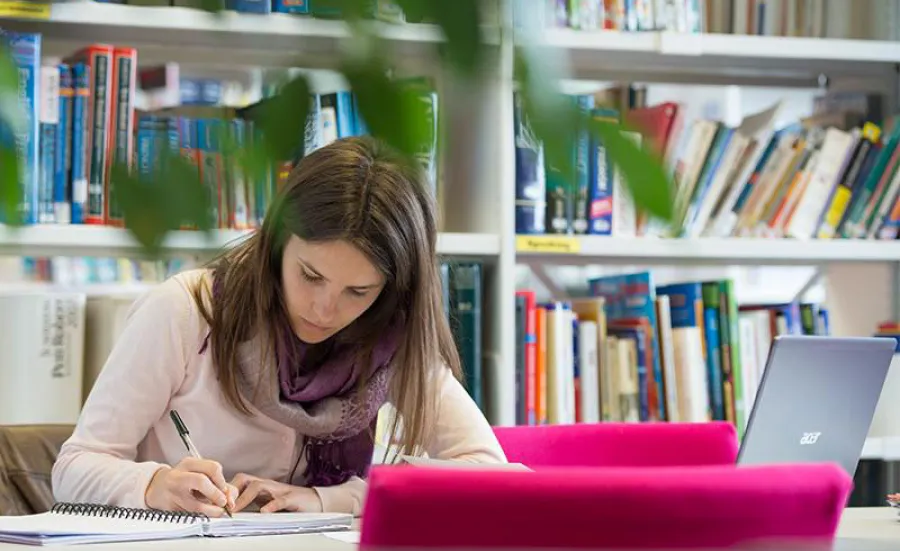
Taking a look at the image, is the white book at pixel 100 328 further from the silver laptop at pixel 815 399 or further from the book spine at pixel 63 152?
the silver laptop at pixel 815 399

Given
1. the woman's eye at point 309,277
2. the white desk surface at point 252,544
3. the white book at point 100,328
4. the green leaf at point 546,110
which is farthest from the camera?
the white book at point 100,328

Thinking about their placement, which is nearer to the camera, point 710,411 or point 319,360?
point 319,360

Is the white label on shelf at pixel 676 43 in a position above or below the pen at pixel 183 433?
above

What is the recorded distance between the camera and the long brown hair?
164 cm

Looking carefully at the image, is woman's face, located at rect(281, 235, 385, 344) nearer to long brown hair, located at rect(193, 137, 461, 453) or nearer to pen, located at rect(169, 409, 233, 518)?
long brown hair, located at rect(193, 137, 461, 453)

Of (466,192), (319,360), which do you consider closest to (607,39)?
(466,192)

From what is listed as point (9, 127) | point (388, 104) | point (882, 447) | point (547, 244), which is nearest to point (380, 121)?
point (388, 104)

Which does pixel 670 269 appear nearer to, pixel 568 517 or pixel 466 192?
pixel 466 192

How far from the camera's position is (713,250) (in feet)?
8.36

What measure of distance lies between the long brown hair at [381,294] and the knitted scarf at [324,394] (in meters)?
0.02

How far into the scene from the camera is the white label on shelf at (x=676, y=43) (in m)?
2.48

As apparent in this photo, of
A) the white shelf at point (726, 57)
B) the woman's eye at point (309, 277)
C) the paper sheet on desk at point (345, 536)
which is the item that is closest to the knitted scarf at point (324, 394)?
the woman's eye at point (309, 277)

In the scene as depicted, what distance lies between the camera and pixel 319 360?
188 centimetres

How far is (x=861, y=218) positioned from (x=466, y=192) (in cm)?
86
